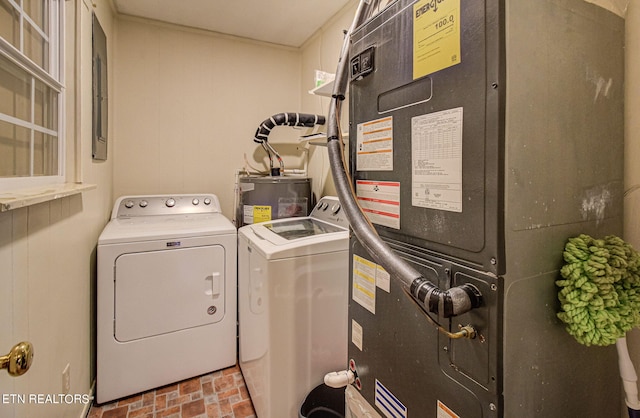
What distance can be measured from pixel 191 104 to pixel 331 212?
1575 millimetres

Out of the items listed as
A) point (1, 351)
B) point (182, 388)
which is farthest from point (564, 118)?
point (182, 388)

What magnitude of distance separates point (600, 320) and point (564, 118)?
16.5 inches

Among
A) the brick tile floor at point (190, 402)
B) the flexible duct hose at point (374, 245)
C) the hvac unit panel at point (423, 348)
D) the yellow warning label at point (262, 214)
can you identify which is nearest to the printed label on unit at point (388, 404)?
the hvac unit panel at point (423, 348)

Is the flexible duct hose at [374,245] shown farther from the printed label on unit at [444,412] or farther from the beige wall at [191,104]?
the beige wall at [191,104]

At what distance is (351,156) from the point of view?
1.08m

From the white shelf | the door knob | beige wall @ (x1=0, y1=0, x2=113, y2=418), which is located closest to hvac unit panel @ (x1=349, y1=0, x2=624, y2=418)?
the door knob

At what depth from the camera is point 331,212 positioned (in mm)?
2137

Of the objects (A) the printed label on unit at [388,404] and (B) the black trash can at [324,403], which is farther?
(B) the black trash can at [324,403]

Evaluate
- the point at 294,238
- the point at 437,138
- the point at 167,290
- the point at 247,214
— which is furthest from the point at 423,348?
the point at 247,214

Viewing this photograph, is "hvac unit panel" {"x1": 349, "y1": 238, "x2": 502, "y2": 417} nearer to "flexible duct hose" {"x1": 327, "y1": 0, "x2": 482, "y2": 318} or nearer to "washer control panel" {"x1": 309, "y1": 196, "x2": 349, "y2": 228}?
"flexible duct hose" {"x1": 327, "y1": 0, "x2": 482, "y2": 318}

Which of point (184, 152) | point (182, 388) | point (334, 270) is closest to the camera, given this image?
point (334, 270)

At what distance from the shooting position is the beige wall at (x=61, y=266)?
3.03 feet

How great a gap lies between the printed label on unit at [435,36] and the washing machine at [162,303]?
1.64m

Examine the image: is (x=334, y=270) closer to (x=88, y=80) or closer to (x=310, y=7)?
(x=88, y=80)
